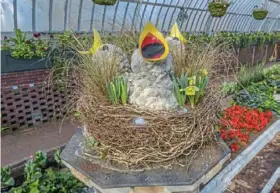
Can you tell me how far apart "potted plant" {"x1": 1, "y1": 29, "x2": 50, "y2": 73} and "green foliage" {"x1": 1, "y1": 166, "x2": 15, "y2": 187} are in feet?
7.35

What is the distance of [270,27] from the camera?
19.0m

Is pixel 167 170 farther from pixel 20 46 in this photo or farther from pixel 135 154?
pixel 20 46

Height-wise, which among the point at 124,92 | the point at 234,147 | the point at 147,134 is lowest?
the point at 234,147

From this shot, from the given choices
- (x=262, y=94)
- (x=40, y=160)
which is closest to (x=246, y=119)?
(x=262, y=94)

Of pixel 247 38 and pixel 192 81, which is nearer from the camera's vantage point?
pixel 192 81

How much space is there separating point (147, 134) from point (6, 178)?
1836 millimetres

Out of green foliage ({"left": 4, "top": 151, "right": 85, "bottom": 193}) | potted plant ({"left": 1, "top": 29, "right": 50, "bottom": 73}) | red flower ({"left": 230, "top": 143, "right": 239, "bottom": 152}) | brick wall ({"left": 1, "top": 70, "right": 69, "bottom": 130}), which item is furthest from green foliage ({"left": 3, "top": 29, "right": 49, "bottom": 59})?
red flower ({"left": 230, "top": 143, "right": 239, "bottom": 152})

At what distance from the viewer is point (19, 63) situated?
4613 millimetres

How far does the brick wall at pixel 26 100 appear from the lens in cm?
452

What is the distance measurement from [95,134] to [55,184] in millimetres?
1441

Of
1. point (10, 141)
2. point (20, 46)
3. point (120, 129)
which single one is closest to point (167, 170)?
point (120, 129)

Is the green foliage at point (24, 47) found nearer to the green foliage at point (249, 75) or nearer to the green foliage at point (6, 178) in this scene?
the green foliage at point (6, 178)

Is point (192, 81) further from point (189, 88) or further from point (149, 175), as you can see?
point (149, 175)

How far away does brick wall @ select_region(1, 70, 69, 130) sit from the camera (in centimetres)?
452
